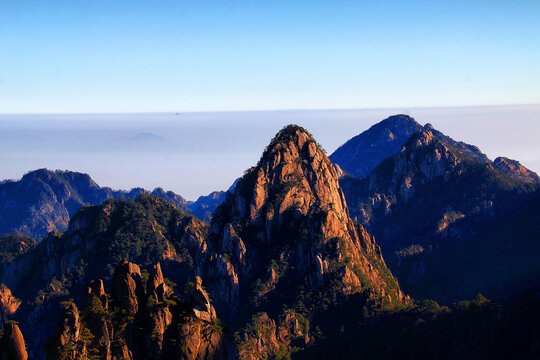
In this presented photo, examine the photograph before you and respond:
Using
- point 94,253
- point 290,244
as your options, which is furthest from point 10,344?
point 94,253

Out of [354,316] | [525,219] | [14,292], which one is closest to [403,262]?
[525,219]

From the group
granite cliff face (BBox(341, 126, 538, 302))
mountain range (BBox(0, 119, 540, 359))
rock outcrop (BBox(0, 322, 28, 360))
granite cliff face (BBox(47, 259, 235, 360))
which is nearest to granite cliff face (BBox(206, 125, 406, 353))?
mountain range (BBox(0, 119, 540, 359))

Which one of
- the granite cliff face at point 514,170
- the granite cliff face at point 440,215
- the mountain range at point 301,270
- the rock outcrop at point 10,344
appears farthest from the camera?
the granite cliff face at point 514,170

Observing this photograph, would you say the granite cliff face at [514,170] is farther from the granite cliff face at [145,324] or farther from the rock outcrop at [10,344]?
the rock outcrop at [10,344]

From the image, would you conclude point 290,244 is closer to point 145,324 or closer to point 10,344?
point 145,324

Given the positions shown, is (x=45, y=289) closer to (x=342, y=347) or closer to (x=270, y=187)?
(x=270, y=187)

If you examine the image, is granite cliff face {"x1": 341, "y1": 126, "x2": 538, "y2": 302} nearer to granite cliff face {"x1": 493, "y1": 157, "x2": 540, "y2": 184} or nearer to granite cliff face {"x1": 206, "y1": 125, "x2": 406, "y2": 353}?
granite cliff face {"x1": 206, "y1": 125, "x2": 406, "y2": 353}

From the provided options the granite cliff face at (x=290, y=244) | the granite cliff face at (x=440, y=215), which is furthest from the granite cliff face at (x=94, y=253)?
the granite cliff face at (x=440, y=215)
